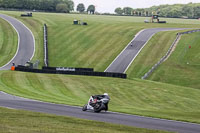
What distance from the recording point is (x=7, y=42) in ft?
304

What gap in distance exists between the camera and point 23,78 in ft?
174

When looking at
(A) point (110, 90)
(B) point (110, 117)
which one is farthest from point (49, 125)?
(A) point (110, 90)

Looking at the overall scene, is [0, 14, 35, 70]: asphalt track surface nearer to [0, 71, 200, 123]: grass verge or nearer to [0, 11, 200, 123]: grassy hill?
[0, 11, 200, 123]: grassy hill

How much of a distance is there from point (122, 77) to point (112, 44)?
34345 millimetres

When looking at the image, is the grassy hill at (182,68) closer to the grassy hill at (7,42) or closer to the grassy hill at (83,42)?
the grassy hill at (83,42)

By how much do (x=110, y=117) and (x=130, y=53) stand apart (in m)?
59.3

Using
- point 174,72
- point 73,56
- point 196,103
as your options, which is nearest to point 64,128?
point 196,103

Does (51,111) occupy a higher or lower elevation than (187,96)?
higher

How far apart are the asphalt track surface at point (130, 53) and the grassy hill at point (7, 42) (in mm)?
21231

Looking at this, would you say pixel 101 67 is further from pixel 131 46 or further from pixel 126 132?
pixel 126 132

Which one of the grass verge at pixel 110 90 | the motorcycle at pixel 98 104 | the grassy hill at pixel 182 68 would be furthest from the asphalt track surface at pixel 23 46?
the motorcycle at pixel 98 104

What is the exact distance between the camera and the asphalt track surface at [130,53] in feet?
245

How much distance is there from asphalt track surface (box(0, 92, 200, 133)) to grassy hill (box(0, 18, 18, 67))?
1971 inches

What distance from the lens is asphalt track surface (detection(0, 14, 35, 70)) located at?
80.1 metres
